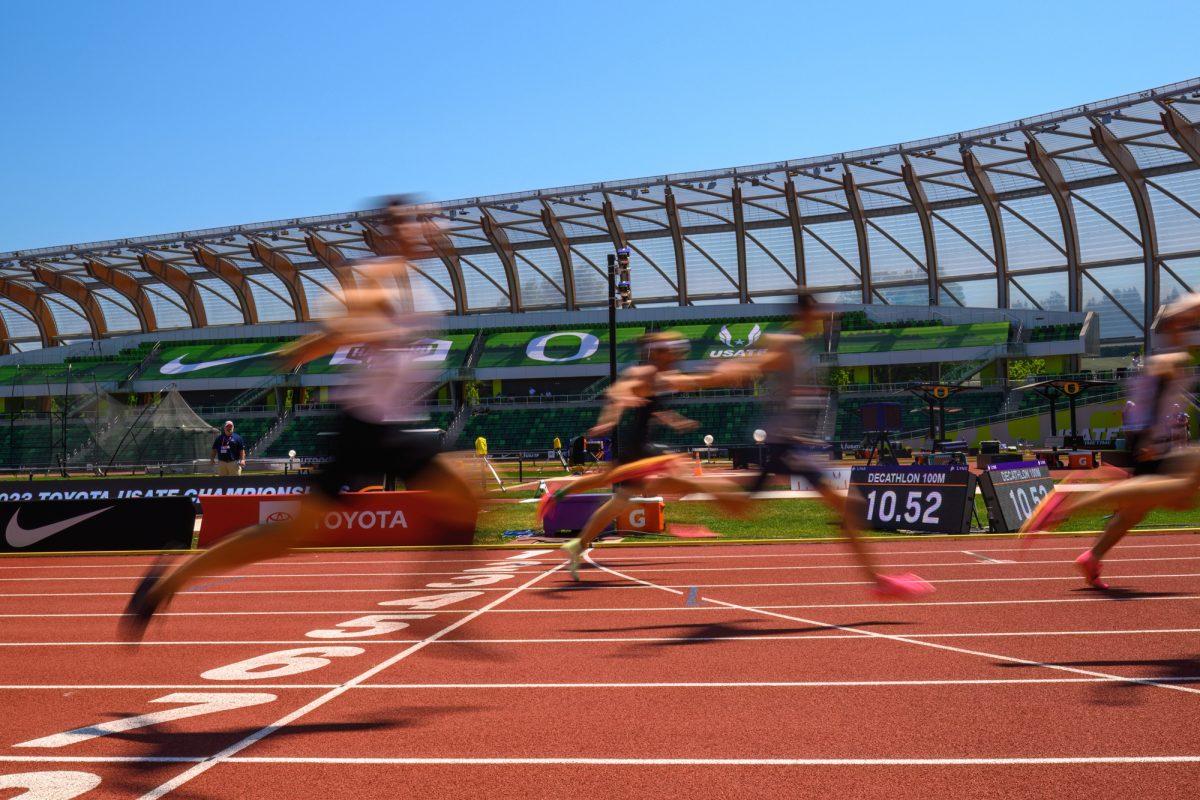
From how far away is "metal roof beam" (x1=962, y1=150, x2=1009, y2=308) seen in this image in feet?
137

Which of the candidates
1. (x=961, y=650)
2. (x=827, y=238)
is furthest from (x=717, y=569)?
(x=827, y=238)

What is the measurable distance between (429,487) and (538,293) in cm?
5174

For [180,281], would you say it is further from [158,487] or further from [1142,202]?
[1142,202]

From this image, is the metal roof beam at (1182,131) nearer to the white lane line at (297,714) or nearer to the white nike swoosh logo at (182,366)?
the white lane line at (297,714)

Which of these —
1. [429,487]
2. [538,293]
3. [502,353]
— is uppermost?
[538,293]

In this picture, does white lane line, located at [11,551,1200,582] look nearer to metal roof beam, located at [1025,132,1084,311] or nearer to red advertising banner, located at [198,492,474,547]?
red advertising banner, located at [198,492,474,547]

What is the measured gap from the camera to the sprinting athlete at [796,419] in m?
6.46

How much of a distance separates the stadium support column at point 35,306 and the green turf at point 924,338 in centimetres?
4855

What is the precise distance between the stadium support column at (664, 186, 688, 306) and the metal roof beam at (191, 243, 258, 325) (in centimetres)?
2430

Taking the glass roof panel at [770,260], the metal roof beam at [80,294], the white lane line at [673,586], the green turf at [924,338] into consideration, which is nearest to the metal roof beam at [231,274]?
the metal roof beam at [80,294]

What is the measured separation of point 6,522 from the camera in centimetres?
1547

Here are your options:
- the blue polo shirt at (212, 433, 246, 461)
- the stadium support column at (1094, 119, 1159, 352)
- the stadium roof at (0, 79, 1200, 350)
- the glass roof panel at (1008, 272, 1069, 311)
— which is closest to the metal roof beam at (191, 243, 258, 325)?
the stadium roof at (0, 79, 1200, 350)

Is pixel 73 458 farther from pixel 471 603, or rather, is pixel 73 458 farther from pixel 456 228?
pixel 471 603

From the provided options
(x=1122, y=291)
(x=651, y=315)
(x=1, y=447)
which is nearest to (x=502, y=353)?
(x=651, y=315)
